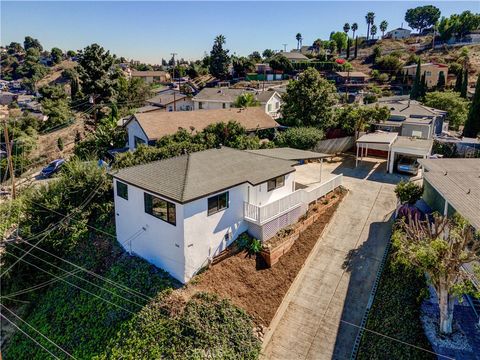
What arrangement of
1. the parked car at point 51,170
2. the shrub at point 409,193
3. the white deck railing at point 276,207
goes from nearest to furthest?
the white deck railing at point 276,207, the shrub at point 409,193, the parked car at point 51,170

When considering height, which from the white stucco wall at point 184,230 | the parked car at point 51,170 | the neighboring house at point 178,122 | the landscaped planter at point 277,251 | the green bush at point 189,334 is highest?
the neighboring house at point 178,122

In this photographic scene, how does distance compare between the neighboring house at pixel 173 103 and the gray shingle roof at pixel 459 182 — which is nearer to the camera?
the gray shingle roof at pixel 459 182

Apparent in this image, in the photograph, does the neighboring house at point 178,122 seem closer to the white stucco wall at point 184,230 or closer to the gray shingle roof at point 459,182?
the white stucco wall at point 184,230

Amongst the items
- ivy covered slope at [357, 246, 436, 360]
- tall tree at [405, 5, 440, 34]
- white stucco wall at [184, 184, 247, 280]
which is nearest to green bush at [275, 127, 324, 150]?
white stucco wall at [184, 184, 247, 280]

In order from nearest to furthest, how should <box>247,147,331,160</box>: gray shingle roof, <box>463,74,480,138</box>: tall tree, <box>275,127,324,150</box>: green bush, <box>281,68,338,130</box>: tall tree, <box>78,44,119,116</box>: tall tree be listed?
<box>247,147,331,160</box>: gray shingle roof, <box>275,127,324,150</box>: green bush, <box>281,68,338,130</box>: tall tree, <box>463,74,480,138</box>: tall tree, <box>78,44,119,116</box>: tall tree

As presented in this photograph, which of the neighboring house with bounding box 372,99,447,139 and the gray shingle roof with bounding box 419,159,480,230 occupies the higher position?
the neighboring house with bounding box 372,99,447,139

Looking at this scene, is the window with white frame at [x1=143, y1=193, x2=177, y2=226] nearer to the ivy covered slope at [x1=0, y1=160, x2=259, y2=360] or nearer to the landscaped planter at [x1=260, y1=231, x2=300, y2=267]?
the ivy covered slope at [x1=0, y1=160, x2=259, y2=360]

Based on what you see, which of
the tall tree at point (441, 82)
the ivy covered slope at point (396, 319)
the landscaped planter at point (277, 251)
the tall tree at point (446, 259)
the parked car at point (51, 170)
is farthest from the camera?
the tall tree at point (441, 82)

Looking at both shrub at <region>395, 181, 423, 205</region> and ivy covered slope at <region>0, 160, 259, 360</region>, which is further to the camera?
shrub at <region>395, 181, 423, 205</region>

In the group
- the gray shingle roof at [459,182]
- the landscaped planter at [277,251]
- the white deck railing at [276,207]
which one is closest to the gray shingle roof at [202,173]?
the white deck railing at [276,207]
